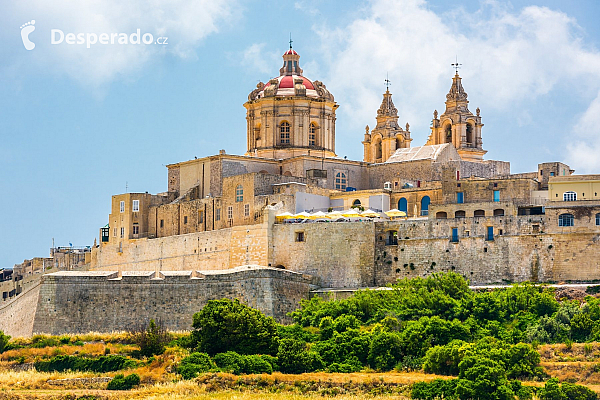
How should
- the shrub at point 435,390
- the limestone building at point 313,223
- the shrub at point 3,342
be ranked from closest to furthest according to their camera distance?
the shrub at point 435,390
the shrub at point 3,342
the limestone building at point 313,223

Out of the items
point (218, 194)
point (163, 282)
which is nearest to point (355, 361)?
point (163, 282)

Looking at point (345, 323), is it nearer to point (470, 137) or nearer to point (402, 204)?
point (402, 204)

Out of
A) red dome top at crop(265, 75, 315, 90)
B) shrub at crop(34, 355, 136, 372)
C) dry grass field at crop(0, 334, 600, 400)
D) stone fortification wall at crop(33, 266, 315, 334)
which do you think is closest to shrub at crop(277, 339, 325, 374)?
dry grass field at crop(0, 334, 600, 400)

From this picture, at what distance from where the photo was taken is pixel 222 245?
215 ft

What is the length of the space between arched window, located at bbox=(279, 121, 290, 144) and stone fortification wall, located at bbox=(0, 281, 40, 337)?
20.3m

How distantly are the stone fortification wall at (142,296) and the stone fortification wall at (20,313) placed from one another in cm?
85

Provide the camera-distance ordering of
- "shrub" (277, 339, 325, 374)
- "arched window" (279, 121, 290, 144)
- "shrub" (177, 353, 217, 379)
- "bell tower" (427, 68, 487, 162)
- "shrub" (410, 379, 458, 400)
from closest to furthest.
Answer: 1. "shrub" (410, 379, 458, 400)
2. "shrub" (177, 353, 217, 379)
3. "shrub" (277, 339, 325, 374)
4. "arched window" (279, 121, 290, 144)
5. "bell tower" (427, 68, 487, 162)

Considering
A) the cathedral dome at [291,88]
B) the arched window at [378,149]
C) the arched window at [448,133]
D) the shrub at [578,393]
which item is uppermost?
the cathedral dome at [291,88]

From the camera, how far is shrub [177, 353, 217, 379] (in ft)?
158

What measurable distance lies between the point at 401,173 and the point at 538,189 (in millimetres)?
10057

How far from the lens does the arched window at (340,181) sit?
2803 inches

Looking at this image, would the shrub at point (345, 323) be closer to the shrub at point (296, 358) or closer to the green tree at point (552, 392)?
the shrub at point (296, 358)

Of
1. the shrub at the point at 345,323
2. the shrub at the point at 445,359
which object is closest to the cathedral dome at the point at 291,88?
the shrub at the point at 345,323

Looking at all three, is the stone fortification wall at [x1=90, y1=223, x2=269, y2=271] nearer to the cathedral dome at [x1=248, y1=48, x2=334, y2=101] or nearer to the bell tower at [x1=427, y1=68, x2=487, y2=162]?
the cathedral dome at [x1=248, y1=48, x2=334, y2=101]
